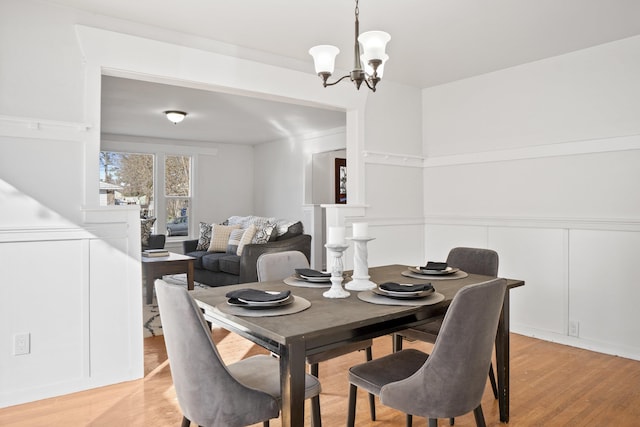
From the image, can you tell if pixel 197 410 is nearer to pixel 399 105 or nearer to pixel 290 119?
pixel 399 105

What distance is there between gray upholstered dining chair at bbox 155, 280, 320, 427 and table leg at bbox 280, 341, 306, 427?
0.15 metres

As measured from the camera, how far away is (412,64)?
154 inches

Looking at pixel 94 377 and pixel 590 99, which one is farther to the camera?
pixel 590 99

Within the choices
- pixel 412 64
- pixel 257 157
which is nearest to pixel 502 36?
pixel 412 64

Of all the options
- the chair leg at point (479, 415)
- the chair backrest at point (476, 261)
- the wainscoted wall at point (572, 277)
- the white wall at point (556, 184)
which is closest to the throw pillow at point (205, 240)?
the white wall at point (556, 184)

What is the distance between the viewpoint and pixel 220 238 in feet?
20.7

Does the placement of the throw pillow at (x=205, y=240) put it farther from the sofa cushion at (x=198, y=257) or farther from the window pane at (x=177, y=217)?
the window pane at (x=177, y=217)

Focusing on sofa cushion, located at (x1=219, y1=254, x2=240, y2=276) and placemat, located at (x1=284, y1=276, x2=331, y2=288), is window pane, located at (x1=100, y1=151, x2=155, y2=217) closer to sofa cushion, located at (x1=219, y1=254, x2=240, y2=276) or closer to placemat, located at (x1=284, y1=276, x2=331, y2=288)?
sofa cushion, located at (x1=219, y1=254, x2=240, y2=276)

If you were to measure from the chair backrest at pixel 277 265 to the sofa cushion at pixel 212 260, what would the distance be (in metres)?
3.13

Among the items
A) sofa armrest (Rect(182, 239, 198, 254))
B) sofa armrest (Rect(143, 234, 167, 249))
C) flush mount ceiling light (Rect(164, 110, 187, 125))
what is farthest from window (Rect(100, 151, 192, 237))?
flush mount ceiling light (Rect(164, 110, 187, 125))

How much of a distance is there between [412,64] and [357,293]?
8.41 feet

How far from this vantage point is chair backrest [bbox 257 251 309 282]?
2607 millimetres

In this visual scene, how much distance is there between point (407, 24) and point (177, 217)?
607 centimetres

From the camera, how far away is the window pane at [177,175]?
795 cm
